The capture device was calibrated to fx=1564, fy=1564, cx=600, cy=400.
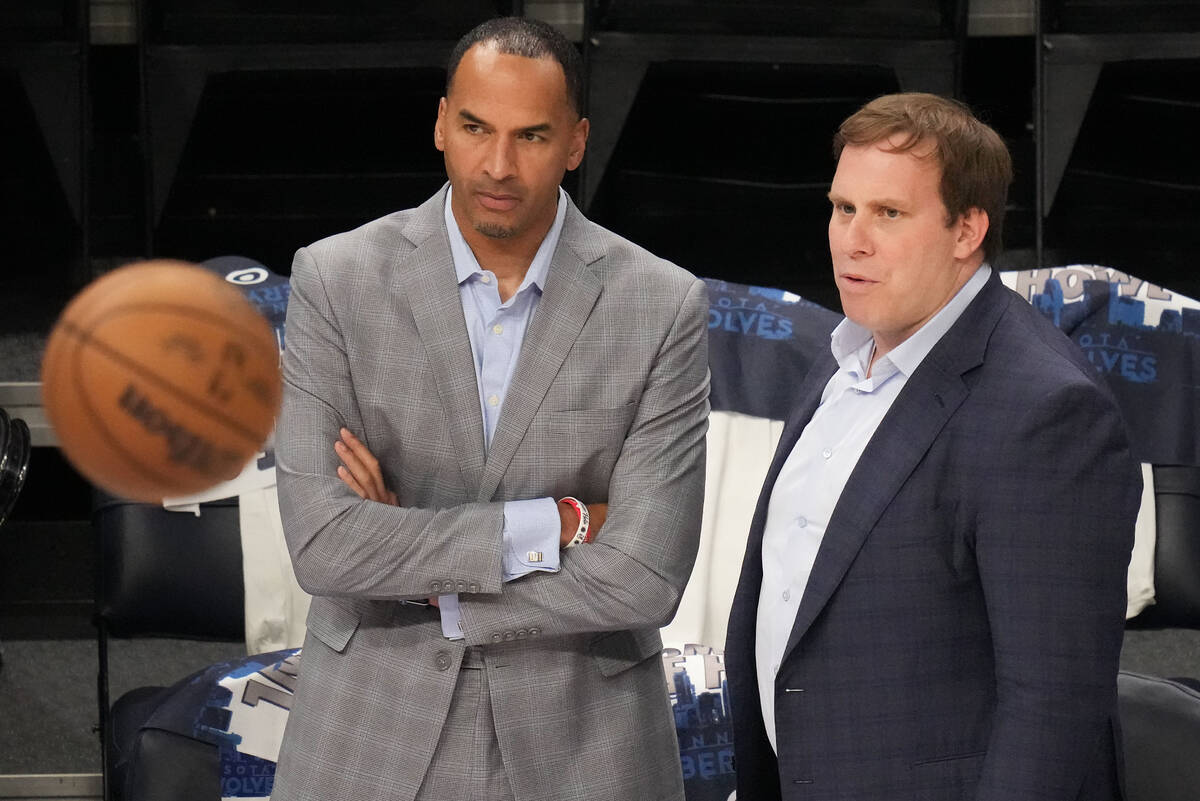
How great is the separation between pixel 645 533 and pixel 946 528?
428 mm

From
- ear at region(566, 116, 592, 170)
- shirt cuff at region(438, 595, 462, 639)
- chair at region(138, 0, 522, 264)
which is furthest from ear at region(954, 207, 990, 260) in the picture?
chair at region(138, 0, 522, 264)

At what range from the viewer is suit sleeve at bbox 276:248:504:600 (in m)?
1.87

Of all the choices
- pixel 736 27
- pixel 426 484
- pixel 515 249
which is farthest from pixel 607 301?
pixel 736 27

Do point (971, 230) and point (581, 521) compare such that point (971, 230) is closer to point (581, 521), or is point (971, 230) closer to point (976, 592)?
point (976, 592)

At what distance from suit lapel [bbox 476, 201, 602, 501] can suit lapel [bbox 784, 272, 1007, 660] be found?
424 millimetres

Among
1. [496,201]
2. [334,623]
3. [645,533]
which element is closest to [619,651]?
[645,533]

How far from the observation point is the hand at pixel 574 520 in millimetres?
1938

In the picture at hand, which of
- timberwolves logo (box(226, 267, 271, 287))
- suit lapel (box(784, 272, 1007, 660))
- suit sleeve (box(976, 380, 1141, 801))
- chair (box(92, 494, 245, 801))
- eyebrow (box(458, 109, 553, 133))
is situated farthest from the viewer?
timberwolves logo (box(226, 267, 271, 287))

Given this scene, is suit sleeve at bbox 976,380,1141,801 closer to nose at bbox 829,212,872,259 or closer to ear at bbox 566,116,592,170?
nose at bbox 829,212,872,259

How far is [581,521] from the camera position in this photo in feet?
6.41

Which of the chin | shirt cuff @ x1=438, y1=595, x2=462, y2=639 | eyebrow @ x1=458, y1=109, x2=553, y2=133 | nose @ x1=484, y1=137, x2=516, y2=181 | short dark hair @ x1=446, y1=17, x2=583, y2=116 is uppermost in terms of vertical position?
short dark hair @ x1=446, y1=17, x2=583, y2=116

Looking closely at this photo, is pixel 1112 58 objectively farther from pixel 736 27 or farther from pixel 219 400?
pixel 219 400

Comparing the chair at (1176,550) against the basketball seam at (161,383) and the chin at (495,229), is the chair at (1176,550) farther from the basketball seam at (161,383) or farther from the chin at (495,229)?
the basketball seam at (161,383)

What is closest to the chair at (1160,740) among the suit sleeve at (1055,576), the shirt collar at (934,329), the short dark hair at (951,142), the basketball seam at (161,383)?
the suit sleeve at (1055,576)
